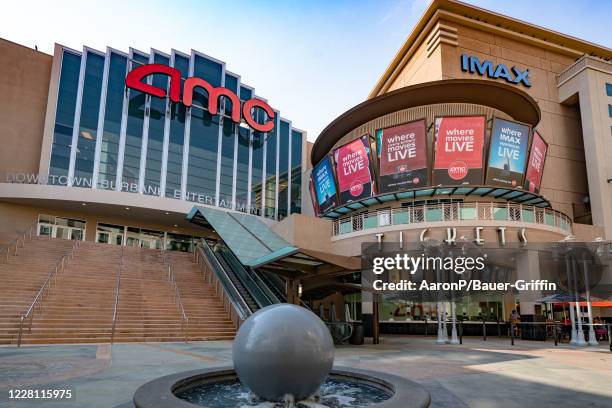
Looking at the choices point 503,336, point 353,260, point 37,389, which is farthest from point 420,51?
point 37,389

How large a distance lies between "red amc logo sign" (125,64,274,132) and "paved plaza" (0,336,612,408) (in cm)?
2581

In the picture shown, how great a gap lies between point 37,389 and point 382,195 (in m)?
22.2

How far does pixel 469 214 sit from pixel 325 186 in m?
12.3

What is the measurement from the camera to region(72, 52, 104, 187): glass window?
3244cm

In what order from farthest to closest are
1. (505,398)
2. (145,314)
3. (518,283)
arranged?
(518,283) → (145,314) → (505,398)

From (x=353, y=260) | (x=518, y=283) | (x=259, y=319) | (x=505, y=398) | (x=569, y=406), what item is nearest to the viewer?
(x=259, y=319)

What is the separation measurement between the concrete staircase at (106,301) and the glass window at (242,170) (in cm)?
1371

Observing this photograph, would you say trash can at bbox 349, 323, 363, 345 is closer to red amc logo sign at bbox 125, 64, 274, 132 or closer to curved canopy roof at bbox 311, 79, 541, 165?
curved canopy roof at bbox 311, 79, 541, 165

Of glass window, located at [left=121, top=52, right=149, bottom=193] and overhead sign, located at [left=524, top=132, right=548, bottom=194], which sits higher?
glass window, located at [left=121, top=52, right=149, bottom=193]

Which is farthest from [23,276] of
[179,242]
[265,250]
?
[179,242]

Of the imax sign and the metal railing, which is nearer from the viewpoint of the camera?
the metal railing

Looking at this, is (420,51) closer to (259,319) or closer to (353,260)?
(353,260)

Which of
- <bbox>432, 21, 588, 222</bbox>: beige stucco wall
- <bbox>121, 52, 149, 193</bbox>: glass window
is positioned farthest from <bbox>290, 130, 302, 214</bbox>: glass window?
<bbox>432, 21, 588, 222</bbox>: beige stucco wall

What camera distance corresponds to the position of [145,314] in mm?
17547
